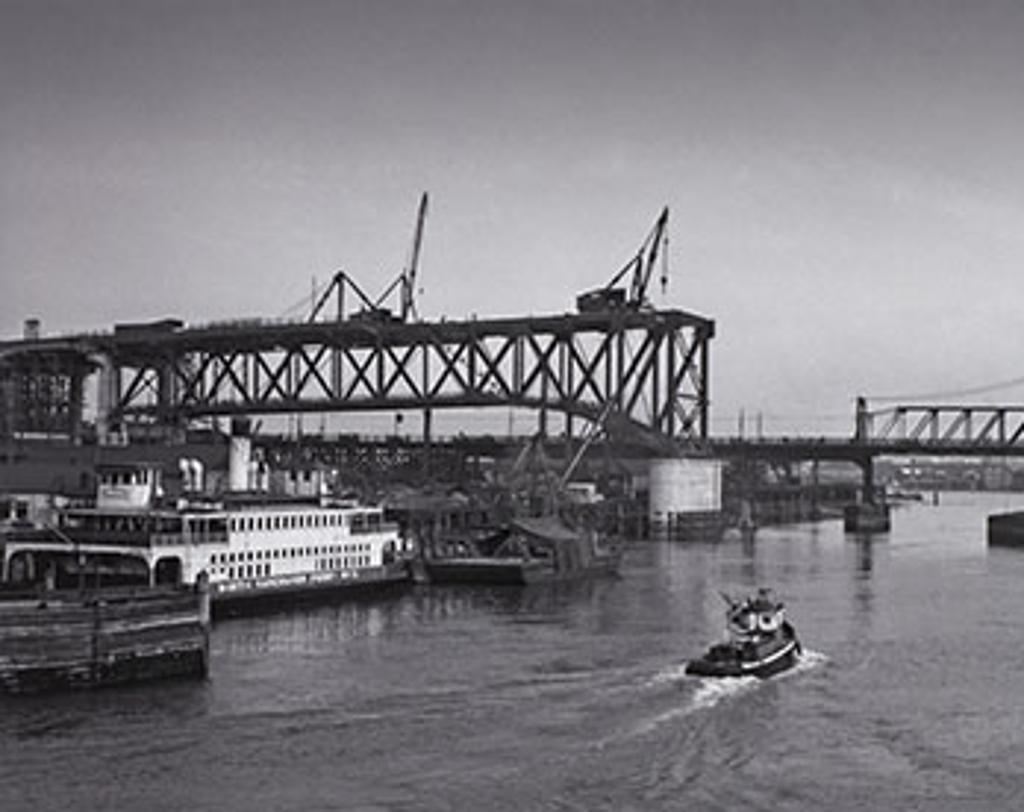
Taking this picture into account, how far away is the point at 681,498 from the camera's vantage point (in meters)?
143

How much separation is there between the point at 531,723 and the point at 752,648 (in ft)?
37.6

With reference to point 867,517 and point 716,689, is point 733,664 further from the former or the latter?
point 867,517

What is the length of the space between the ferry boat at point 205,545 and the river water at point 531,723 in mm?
2709

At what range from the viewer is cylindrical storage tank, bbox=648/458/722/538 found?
13950 cm

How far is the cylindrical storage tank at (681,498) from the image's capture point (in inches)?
5492

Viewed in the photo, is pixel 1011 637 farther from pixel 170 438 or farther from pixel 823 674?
pixel 170 438

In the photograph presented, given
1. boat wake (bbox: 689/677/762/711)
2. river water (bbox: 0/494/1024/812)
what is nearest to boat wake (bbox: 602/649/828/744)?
boat wake (bbox: 689/677/762/711)

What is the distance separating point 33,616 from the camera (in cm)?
3828

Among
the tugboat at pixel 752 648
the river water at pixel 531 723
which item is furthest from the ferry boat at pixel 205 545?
the tugboat at pixel 752 648

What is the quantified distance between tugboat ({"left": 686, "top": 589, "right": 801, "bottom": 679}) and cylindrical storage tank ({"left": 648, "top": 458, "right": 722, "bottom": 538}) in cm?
8755

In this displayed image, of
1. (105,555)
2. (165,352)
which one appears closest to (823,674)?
(105,555)

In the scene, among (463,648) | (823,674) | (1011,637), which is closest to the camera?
(823,674)

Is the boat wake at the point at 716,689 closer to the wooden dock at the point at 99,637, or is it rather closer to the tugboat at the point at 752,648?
the tugboat at the point at 752,648

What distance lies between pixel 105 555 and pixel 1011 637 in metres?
38.6
